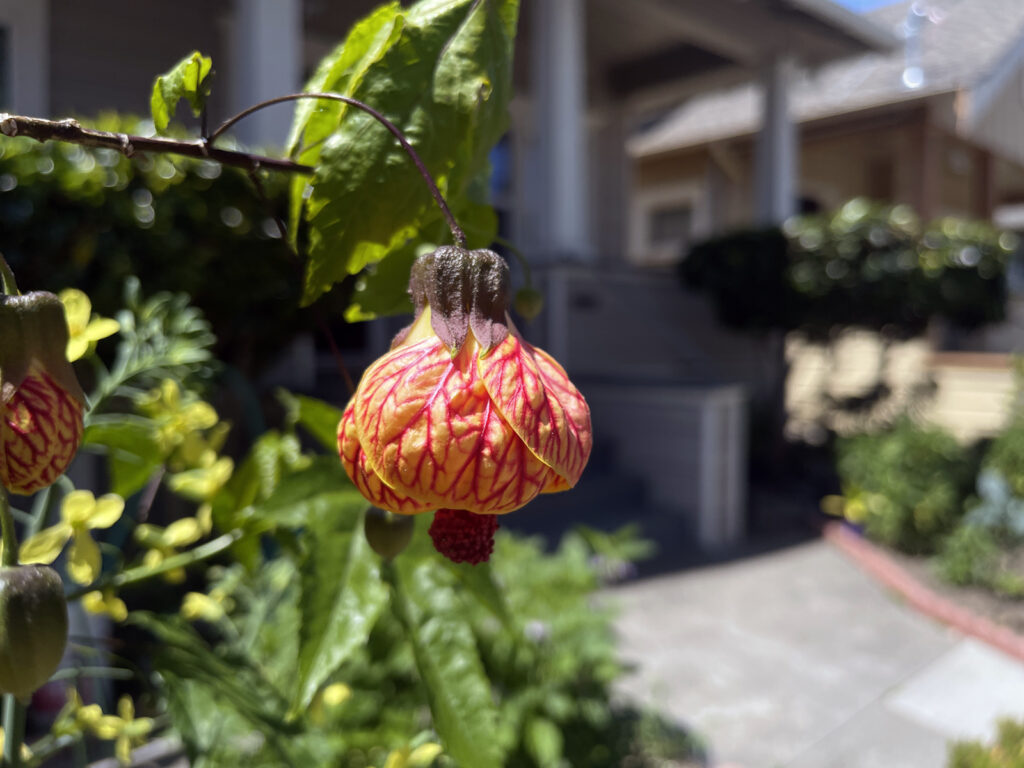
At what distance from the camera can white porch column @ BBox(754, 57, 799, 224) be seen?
Answer: 8.43 metres

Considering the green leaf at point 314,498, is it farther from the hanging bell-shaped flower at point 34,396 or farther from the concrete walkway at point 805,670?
the concrete walkway at point 805,670

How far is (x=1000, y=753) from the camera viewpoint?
227cm

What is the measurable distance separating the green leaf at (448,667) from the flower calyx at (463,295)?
15.2 inches

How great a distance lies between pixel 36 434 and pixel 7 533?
0.07 meters

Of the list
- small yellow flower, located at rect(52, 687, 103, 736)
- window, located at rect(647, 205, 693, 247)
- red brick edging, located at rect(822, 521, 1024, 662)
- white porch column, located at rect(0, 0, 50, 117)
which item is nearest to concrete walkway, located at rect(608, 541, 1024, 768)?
red brick edging, located at rect(822, 521, 1024, 662)

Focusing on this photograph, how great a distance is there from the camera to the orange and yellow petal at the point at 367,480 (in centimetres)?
50

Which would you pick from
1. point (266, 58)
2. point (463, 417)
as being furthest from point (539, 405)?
point (266, 58)

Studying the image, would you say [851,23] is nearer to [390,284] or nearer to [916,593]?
[916,593]

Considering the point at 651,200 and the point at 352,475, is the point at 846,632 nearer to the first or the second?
the point at 352,475

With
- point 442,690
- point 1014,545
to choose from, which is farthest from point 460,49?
point 1014,545

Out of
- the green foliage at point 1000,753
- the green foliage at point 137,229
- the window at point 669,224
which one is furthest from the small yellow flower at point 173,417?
the window at point 669,224

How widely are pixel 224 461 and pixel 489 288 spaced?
2.90 feet

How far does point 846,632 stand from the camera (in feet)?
14.7

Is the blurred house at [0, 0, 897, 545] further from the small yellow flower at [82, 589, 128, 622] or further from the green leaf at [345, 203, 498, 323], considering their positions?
the green leaf at [345, 203, 498, 323]
